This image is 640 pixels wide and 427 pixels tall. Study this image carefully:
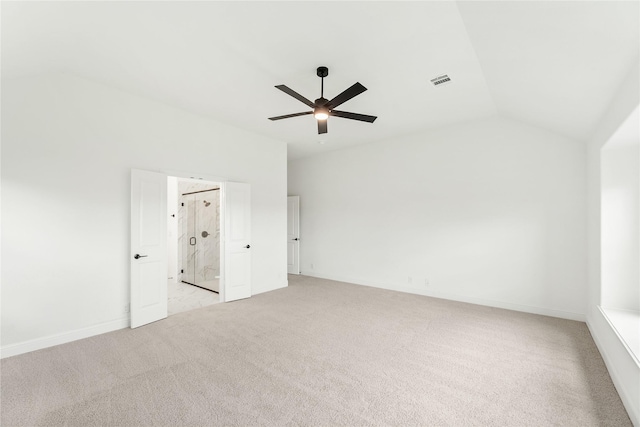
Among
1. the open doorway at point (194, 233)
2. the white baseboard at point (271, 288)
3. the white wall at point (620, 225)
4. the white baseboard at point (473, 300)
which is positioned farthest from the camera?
the open doorway at point (194, 233)

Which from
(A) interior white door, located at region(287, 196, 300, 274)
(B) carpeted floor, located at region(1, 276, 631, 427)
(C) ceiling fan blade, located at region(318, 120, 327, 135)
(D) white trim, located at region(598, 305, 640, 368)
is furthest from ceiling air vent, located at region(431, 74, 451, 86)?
(A) interior white door, located at region(287, 196, 300, 274)

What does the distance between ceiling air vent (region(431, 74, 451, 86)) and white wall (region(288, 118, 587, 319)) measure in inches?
69.7

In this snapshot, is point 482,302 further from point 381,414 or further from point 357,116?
point 357,116

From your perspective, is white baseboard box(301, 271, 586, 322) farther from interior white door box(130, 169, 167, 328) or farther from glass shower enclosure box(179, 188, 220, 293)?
interior white door box(130, 169, 167, 328)

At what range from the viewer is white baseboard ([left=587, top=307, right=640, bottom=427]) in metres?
1.93

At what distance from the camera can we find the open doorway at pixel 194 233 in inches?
258

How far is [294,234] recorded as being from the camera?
724 cm

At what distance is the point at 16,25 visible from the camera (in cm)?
221

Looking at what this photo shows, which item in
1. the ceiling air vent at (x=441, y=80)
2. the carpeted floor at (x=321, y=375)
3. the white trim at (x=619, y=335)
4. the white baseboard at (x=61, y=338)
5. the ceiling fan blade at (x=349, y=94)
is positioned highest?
the ceiling air vent at (x=441, y=80)

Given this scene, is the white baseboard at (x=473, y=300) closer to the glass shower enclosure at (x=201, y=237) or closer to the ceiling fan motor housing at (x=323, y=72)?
the glass shower enclosure at (x=201, y=237)

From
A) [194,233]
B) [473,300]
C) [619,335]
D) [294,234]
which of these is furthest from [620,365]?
[194,233]

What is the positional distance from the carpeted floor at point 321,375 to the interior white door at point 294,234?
3.24 metres

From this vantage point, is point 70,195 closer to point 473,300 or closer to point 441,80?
point 441,80

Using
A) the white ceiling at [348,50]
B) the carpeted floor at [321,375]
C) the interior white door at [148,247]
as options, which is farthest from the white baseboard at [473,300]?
the interior white door at [148,247]
